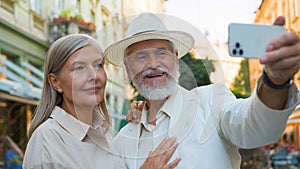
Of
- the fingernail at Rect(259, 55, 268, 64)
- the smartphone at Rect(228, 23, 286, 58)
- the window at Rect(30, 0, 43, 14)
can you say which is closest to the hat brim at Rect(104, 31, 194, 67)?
the smartphone at Rect(228, 23, 286, 58)

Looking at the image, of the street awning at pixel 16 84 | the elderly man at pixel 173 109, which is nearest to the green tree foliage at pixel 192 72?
the elderly man at pixel 173 109

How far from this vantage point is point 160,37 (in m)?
1.36

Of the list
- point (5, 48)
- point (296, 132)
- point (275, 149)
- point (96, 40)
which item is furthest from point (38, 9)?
point (96, 40)

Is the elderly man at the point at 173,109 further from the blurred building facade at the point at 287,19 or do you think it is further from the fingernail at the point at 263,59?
the fingernail at the point at 263,59

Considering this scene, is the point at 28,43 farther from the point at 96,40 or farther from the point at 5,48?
the point at 96,40

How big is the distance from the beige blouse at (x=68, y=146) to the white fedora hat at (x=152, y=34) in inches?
10.2

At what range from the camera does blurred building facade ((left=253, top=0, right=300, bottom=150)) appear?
4.50 feet

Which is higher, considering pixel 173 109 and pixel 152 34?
pixel 152 34

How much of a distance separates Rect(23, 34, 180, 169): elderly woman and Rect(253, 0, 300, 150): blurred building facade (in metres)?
0.42

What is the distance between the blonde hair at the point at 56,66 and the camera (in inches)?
55.4

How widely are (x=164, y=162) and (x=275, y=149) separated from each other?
8.20 meters

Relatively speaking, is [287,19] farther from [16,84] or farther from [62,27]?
[62,27]

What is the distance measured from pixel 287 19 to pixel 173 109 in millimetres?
892

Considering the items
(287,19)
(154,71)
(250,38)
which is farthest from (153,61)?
(287,19)
